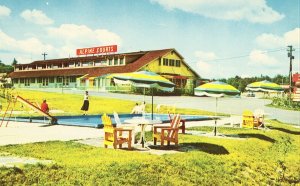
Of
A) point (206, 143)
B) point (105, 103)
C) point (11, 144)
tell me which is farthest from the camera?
point (105, 103)

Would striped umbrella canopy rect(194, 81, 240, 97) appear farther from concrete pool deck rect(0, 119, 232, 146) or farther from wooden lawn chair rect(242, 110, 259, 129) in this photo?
wooden lawn chair rect(242, 110, 259, 129)

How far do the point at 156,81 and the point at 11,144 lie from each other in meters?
5.43

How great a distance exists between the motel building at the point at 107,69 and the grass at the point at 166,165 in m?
39.1

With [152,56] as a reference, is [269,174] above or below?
below

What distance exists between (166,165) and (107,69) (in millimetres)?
49693

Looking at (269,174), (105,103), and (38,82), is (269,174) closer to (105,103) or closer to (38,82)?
(105,103)

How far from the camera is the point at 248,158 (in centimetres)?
1254

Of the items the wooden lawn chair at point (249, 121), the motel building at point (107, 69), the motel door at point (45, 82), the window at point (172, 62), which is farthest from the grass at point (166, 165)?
the motel door at point (45, 82)

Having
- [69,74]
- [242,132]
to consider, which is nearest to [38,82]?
[69,74]

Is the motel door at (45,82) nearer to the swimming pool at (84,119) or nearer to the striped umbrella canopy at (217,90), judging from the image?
the swimming pool at (84,119)

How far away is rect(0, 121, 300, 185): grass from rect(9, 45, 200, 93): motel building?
39.1 m

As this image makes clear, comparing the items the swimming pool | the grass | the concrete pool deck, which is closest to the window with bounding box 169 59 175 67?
the swimming pool

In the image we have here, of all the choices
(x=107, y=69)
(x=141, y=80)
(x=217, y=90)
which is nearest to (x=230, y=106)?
(x=217, y=90)

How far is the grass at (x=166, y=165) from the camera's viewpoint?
324 inches
